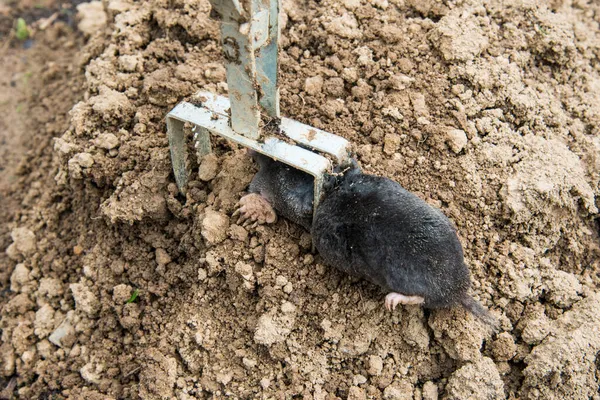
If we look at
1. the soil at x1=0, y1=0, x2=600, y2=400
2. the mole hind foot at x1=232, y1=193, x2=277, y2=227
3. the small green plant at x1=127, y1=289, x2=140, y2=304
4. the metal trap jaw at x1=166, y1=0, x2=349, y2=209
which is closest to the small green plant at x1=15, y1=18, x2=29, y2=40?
the soil at x1=0, y1=0, x2=600, y2=400

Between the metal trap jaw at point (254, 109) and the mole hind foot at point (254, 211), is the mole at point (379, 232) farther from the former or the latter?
the metal trap jaw at point (254, 109)

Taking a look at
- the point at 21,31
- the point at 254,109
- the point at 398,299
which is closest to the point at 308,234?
the point at 398,299

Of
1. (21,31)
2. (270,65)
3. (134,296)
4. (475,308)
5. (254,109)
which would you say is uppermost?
(270,65)

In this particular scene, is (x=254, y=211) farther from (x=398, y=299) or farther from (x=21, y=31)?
(x=21, y=31)

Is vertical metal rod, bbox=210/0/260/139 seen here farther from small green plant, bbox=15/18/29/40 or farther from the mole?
small green plant, bbox=15/18/29/40

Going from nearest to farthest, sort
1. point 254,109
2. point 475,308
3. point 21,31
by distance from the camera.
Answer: point 254,109 < point 475,308 < point 21,31

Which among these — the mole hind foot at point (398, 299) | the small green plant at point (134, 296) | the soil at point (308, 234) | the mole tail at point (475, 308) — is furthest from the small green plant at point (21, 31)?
the mole tail at point (475, 308)
